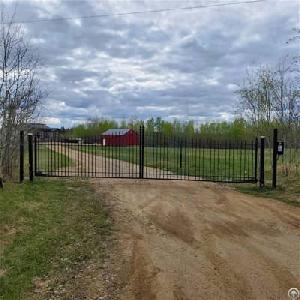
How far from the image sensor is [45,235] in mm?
6895

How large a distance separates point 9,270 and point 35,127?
11.4 m

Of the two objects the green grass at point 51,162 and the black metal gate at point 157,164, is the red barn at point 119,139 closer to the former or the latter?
the black metal gate at point 157,164

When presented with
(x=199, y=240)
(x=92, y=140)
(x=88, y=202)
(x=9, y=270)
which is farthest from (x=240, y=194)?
(x=92, y=140)

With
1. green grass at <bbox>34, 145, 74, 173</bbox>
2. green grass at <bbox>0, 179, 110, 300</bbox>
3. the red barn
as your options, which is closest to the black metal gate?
green grass at <bbox>34, 145, 74, 173</bbox>

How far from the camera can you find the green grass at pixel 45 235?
5223mm

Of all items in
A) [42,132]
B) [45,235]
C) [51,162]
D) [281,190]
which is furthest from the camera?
[51,162]

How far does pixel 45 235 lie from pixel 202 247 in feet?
8.65

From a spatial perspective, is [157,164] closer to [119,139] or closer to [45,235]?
[119,139]

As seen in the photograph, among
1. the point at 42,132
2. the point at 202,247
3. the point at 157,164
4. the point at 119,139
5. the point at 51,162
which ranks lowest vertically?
the point at 202,247

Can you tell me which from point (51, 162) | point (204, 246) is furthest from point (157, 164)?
point (204, 246)

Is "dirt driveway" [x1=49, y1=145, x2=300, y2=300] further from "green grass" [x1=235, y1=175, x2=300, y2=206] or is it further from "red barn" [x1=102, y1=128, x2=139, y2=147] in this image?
"red barn" [x1=102, y1=128, x2=139, y2=147]

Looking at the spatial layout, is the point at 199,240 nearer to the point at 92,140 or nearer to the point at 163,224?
the point at 163,224

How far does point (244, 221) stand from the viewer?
27.2ft

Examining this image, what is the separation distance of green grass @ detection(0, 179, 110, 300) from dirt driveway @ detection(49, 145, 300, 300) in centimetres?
44
